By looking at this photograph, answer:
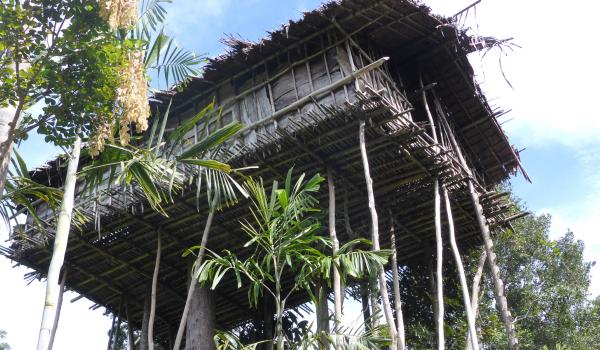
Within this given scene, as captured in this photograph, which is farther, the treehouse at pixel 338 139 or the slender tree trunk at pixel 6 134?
the treehouse at pixel 338 139

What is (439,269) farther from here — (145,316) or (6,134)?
(6,134)

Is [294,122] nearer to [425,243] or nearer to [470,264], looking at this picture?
[425,243]

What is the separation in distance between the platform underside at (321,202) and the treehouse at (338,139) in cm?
2

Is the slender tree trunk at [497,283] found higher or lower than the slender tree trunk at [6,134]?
higher

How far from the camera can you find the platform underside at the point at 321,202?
9461mm

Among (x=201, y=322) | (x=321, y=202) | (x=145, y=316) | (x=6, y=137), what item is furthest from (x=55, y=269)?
(x=145, y=316)

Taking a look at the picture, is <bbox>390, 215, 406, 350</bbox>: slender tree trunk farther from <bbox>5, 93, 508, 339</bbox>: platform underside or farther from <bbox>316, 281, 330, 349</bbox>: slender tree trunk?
<bbox>316, 281, 330, 349</bbox>: slender tree trunk

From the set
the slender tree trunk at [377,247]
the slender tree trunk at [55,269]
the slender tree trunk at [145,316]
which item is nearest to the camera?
the slender tree trunk at [55,269]

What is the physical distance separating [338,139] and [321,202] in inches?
62.4

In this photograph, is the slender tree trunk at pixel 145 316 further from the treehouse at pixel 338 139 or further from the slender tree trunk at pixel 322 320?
the slender tree trunk at pixel 322 320

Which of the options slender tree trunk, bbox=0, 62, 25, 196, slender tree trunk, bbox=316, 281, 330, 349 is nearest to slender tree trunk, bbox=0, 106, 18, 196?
slender tree trunk, bbox=0, 62, 25, 196

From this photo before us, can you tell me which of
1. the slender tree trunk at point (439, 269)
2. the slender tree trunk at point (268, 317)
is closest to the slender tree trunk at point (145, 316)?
the slender tree trunk at point (268, 317)

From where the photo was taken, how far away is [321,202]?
10.8 m

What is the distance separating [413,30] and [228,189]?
18.7 ft
